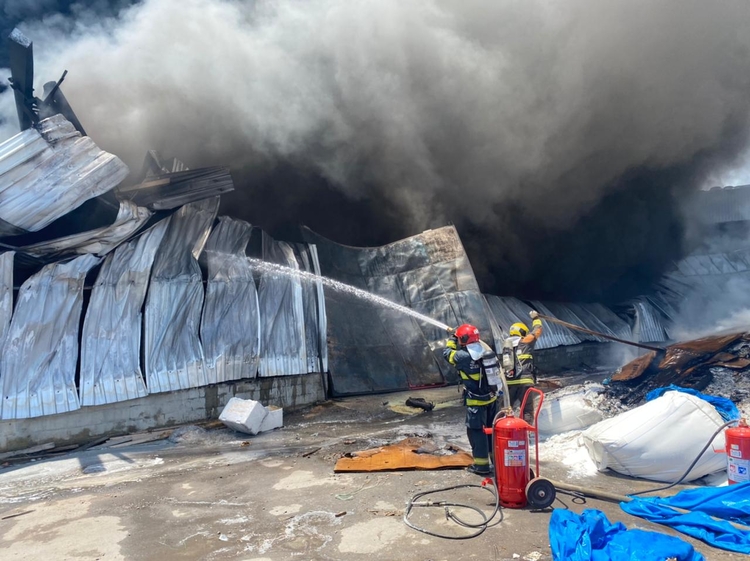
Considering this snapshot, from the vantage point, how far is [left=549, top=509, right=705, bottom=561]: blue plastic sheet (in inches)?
Result: 99.4

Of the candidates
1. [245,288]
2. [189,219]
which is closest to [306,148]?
[189,219]

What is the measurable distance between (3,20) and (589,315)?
15.9 metres

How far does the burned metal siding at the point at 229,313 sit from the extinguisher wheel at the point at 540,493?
474 cm

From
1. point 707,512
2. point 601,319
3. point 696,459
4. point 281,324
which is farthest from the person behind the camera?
point 601,319

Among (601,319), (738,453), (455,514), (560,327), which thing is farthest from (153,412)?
(601,319)

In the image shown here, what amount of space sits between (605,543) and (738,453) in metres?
1.53

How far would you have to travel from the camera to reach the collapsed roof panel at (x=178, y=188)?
790cm

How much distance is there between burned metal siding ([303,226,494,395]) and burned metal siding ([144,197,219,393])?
87.3 inches

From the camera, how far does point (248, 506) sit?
375 cm

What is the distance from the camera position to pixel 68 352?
620cm

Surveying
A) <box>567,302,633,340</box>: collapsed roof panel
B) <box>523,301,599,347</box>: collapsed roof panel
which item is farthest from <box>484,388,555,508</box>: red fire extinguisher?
<box>567,302,633,340</box>: collapsed roof panel

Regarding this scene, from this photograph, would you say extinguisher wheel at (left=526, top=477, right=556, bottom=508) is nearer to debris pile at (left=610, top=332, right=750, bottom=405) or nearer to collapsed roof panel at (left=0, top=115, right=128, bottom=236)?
debris pile at (left=610, top=332, right=750, bottom=405)

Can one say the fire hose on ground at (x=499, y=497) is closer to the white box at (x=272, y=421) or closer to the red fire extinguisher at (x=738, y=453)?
the red fire extinguisher at (x=738, y=453)

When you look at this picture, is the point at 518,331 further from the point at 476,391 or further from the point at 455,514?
the point at 455,514
